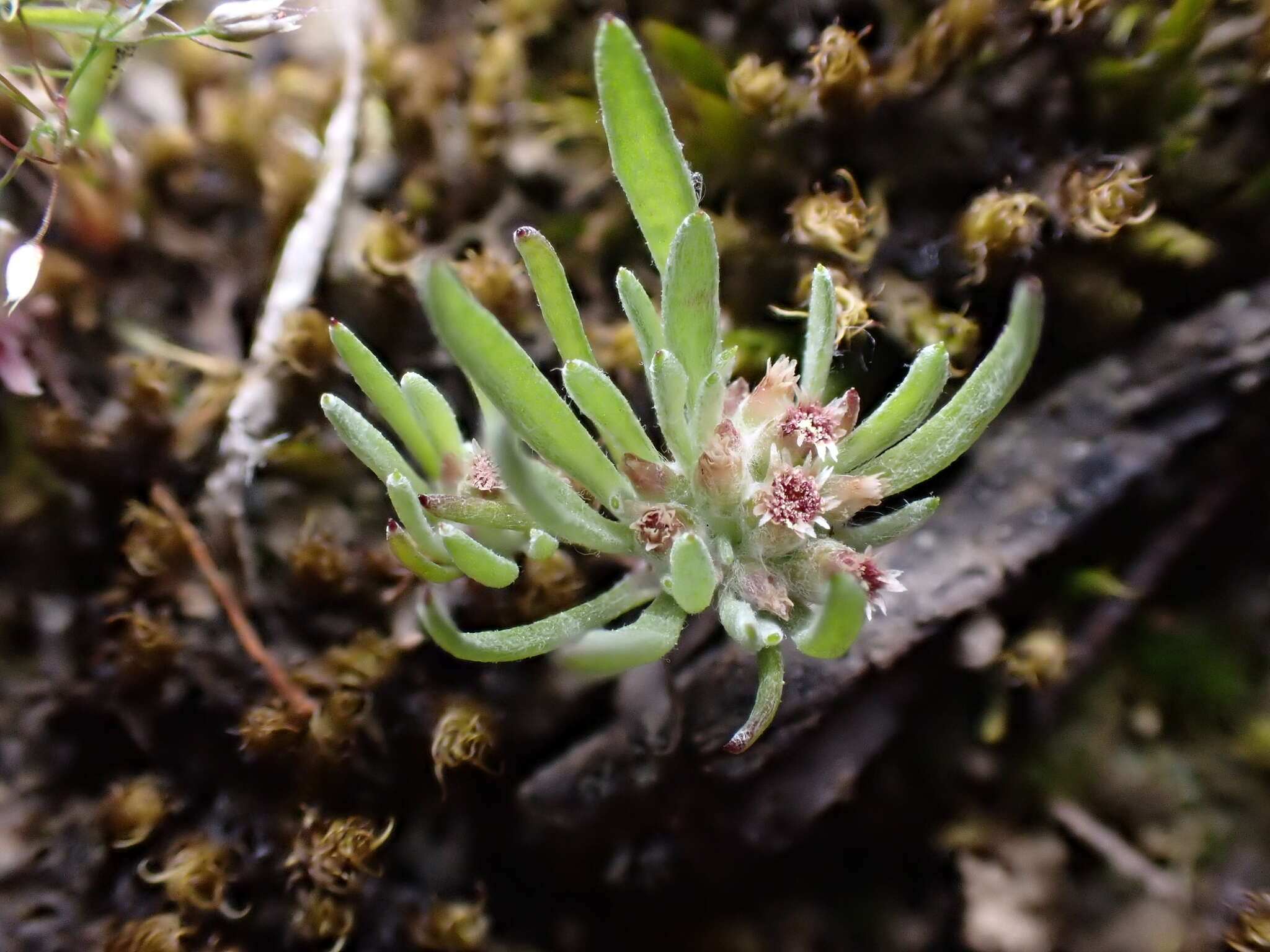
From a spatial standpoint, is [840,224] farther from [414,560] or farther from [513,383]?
[414,560]

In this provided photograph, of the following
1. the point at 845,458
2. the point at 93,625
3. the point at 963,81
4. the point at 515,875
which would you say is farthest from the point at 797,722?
the point at 93,625

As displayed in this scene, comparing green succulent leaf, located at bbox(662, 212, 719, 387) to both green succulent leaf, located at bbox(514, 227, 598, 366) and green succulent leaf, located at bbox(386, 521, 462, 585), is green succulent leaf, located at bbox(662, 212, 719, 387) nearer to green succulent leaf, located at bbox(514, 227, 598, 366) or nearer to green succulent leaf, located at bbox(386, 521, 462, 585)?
green succulent leaf, located at bbox(514, 227, 598, 366)

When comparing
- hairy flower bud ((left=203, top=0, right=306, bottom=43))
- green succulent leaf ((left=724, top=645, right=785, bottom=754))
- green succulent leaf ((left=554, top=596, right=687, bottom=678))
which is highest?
hairy flower bud ((left=203, top=0, right=306, bottom=43))

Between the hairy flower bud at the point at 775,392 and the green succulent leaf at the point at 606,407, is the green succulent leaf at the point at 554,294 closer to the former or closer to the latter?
the green succulent leaf at the point at 606,407

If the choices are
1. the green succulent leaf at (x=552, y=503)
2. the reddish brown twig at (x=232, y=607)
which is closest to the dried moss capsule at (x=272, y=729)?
the reddish brown twig at (x=232, y=607)

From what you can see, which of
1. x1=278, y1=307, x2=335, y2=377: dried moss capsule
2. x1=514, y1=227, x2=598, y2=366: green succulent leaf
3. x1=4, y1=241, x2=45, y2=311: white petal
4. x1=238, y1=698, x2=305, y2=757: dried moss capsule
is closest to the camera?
x1=514, y1=227, x2=598, y2=366: green succulent leaf

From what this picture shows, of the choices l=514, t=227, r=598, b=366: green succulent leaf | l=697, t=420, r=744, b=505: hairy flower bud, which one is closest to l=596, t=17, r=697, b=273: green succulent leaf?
l=514, t=227, r=598, b=366: green succulent leaf

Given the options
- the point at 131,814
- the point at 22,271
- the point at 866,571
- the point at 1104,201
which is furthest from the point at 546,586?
the point at 1104,201
